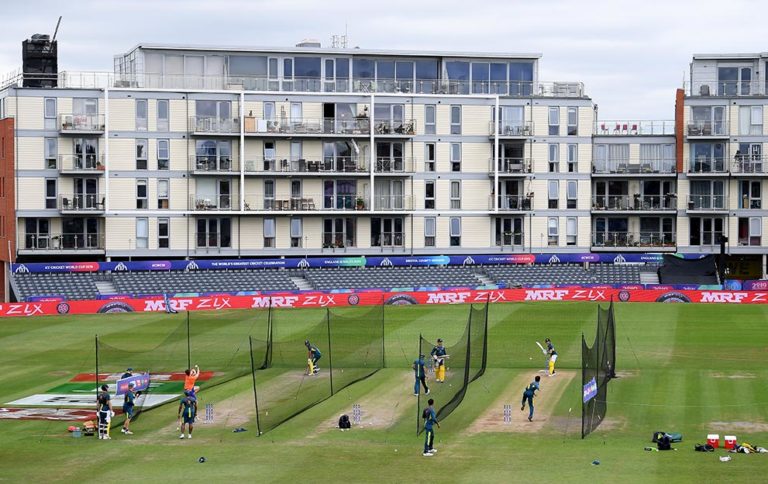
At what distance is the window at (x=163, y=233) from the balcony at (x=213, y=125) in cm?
700

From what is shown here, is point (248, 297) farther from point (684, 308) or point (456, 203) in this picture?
point (684, 308)

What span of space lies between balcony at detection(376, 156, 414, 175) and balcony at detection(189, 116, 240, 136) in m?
11.0

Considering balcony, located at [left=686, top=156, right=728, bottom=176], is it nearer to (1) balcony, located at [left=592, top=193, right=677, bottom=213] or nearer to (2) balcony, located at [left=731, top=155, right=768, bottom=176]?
(2) balcony, located at [left=731, top=155, right=768, bottom=176]

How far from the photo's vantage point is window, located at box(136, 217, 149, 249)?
296ft

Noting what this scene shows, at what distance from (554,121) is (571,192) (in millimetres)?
5689

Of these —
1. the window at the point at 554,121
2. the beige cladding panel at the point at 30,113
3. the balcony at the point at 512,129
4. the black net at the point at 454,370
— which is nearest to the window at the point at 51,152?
the beige cladding panel at the point at 30,113

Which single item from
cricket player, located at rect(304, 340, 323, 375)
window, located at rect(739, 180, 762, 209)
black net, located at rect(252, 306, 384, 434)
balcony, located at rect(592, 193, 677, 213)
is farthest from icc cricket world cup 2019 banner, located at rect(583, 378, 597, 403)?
window, located at rect(739, 180, 762, 209)

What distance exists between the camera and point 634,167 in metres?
97.4

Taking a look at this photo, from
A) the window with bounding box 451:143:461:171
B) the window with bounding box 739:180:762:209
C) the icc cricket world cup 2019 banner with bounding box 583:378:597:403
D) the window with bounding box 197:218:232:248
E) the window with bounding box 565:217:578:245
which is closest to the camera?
the icc cricket world cup 2019 banner with bounding box 583:378:597:403

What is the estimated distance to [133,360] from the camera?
182 ft

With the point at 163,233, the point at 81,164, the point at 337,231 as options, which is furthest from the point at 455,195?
the point at 81,164

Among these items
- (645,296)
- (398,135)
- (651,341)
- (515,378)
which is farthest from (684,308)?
(515,378)

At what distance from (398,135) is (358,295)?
13.8 metres

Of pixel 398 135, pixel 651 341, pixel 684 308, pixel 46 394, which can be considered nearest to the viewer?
pixel 46 394
